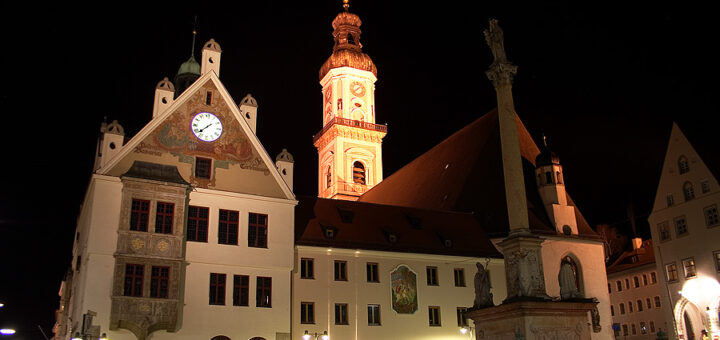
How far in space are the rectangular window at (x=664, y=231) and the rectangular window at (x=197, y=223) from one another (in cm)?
3069

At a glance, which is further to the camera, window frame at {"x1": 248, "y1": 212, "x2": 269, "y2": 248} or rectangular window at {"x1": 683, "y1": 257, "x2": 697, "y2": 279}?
rectangular window at {"x1": 683, "y1": 257, "x2": 697, "y2": 279}

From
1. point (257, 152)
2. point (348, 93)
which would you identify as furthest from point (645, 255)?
point (257, 152)

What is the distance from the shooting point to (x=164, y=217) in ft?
90.5

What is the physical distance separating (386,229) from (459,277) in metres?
4.35

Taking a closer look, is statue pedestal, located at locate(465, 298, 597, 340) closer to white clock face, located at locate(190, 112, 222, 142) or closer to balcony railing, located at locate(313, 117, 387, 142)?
white clock face, located at locate(190, 112, 222, 142)

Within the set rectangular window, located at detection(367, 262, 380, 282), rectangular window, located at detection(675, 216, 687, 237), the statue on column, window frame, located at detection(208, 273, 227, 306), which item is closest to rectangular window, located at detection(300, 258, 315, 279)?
rectangular window, located at detection(367, 262, 380, 282)

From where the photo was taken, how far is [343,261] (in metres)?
31.8

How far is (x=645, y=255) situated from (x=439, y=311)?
110 ft

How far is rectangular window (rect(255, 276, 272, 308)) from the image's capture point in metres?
28.7

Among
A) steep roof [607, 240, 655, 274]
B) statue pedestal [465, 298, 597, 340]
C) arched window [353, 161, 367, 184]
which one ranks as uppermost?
arched window [353, 161, 367, 184]

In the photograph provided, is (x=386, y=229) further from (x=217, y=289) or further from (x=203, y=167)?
(x=203, y=167)

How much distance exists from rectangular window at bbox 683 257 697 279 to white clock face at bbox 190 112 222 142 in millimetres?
29811

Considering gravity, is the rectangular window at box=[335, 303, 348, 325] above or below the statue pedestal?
above

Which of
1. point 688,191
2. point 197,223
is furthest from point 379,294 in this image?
point 688,191
